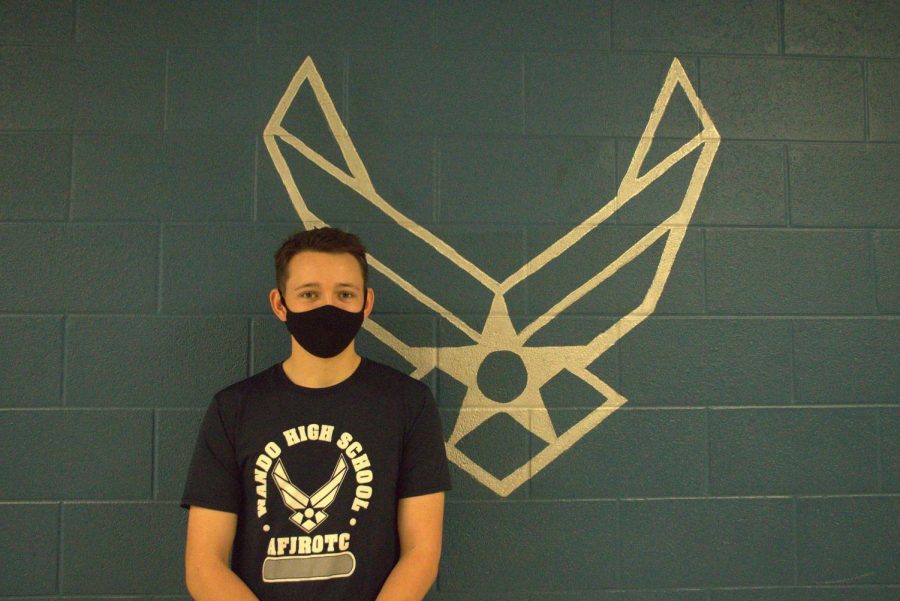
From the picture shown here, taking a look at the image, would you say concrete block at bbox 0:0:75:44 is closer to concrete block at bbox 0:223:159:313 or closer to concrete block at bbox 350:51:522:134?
concrete block at bbox 0:223:159:313

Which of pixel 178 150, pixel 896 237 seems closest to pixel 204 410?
pixel 178 150

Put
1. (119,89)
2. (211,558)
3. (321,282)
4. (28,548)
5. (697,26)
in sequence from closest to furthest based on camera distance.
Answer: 1. (211,558)
2. (321,282)
3. (28,548)
4. (119,89)
5. (697,26)

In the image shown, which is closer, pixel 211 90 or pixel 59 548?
pixel 59 548

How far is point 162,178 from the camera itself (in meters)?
1.83

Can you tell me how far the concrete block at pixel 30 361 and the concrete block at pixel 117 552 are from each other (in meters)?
0.32

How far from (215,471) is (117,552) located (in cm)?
60

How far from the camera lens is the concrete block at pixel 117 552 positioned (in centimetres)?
174

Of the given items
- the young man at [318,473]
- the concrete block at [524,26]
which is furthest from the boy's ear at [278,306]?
→ the concrete block at [524,26]

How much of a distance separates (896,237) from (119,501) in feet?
7.90

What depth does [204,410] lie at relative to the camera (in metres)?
1.79

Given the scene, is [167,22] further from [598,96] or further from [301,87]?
[598,96]

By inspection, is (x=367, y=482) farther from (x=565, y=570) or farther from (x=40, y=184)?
(x=40, y=184)

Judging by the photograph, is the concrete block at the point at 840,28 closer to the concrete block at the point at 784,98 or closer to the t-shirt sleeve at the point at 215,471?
the concrete block at the point at 784,98

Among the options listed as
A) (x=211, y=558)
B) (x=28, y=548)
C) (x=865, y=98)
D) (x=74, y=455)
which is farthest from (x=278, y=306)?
(x=865, y=98)
